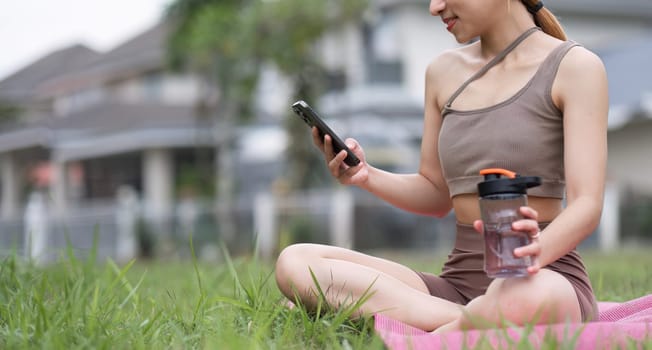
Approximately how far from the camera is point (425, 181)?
3.30 meters

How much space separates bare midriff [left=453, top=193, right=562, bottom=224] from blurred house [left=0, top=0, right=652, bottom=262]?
12.1m

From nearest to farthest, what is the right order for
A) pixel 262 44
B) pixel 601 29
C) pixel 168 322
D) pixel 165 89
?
pixel 168 322 → pixel 262 44 → pixel 601 29 → pixel 165 89

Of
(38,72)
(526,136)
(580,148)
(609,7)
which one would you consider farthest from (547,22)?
(38,72)

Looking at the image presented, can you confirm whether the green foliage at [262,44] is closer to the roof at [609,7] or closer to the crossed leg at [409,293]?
the roof at [609,7]

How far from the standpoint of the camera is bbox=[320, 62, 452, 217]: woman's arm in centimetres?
319

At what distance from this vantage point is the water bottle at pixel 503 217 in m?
2.31

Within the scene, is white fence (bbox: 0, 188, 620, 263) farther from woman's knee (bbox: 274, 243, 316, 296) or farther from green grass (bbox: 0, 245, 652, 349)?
woman's knee (bbox: 274, 243, 316, 296)

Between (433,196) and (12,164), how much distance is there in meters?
27.4

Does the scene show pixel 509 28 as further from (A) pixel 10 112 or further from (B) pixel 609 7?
(A) pixel 10 112

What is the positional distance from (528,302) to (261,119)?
20.4 m

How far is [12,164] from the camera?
1130 inches

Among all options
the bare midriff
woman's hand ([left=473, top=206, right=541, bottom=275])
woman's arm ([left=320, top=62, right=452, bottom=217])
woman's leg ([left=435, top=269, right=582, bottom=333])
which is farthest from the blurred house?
woman's hand ([left=473, top=206, right=541, bottom=275])

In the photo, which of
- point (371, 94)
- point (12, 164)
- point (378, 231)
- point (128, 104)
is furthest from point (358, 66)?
point (12, 164)

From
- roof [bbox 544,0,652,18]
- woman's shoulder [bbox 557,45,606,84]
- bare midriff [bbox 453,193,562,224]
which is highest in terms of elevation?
roof [bbox 544,0,652,18]
